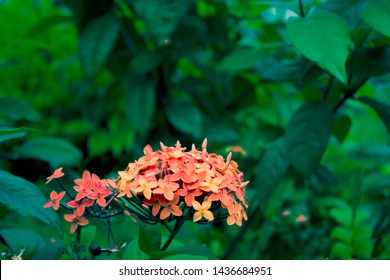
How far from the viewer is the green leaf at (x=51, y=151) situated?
1.81 meters

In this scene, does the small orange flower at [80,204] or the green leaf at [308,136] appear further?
the green leaf at [308,136]

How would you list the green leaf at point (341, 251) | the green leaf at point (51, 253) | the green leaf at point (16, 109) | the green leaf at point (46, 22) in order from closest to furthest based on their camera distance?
the green leaf at point (51, 253) < the green leaf at point (341, 251) < the green leaf at point (16, 109) < the green leaf at point (46, 22)

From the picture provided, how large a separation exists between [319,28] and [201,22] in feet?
3.27

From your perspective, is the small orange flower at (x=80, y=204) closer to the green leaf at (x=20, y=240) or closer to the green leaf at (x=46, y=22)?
the green leaf at (x=20, y=240)

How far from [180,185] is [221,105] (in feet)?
4.56

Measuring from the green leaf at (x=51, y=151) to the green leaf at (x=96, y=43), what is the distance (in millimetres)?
270

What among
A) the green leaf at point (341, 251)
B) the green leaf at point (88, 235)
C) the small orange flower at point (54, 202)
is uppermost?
the small orange flower at point (54, 202)

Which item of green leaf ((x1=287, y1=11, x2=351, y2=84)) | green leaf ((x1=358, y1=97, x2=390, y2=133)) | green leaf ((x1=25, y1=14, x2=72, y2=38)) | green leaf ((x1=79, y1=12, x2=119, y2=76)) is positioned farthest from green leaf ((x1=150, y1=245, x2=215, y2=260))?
green leaf ((x1=25, y1=14, x2=72, y2=38))

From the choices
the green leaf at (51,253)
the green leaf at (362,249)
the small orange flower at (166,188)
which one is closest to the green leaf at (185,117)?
the green leaf at (362,249)

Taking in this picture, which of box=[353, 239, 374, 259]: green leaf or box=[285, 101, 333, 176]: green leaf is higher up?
box=[285, 101, 333, 176]: green leaf

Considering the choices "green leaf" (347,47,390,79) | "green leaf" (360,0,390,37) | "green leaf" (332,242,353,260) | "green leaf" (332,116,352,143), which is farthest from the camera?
"green leaf" (332,116,352,143)

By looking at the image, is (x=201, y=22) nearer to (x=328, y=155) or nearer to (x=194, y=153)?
(x=328, y=155)

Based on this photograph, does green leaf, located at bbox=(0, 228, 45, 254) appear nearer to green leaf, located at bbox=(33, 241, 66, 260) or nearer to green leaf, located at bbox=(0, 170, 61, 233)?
green leaf, located at bbox=(33, 241, 66, 260)

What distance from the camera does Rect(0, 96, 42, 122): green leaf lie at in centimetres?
184
